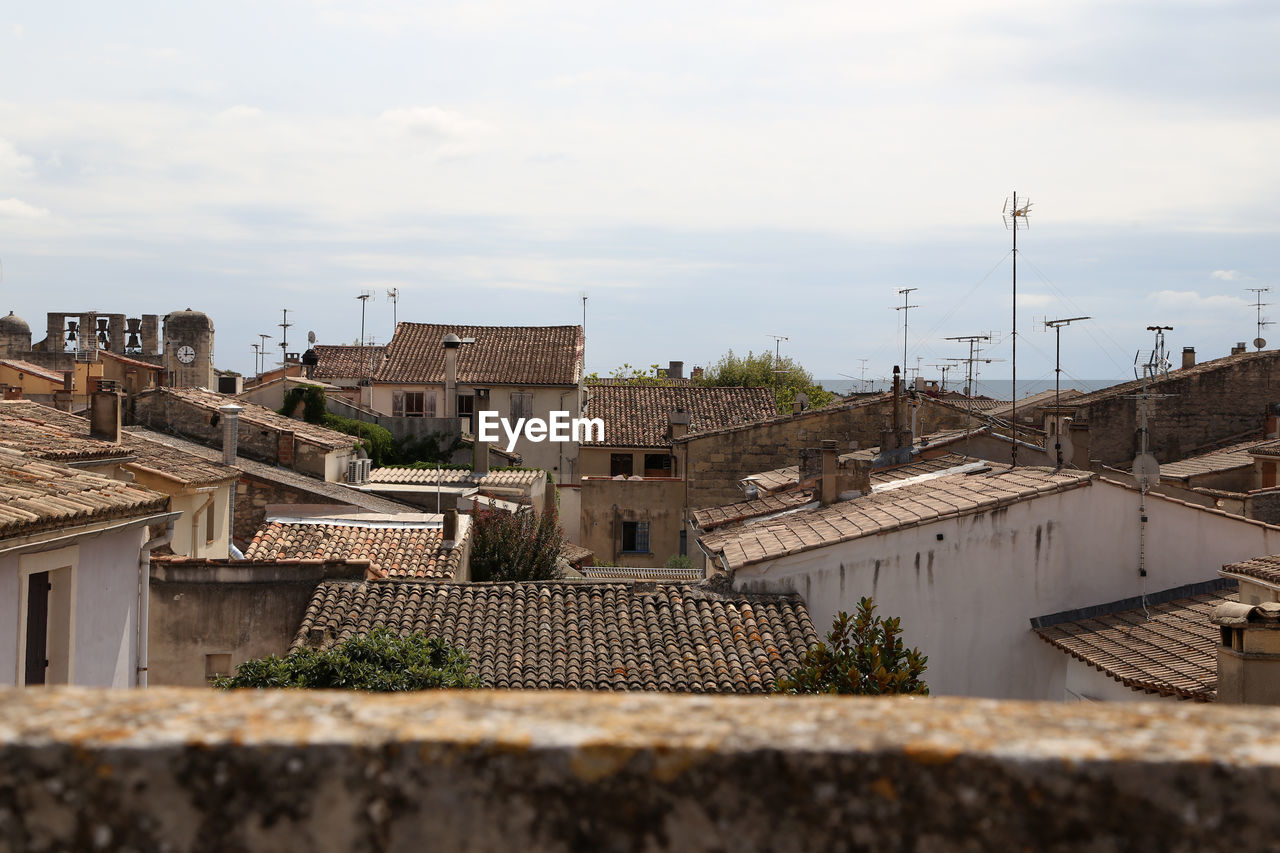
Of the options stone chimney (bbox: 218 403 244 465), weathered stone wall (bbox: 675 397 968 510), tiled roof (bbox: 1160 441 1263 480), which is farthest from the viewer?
weathered stone wall (bbox: 675 397 968 510)

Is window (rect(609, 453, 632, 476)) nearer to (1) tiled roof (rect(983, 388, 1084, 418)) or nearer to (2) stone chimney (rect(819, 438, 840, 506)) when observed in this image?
(1) tiled roof (rect(983, 388, 1084, 418))

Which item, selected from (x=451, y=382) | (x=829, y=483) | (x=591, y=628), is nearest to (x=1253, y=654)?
(x=591, y=628)

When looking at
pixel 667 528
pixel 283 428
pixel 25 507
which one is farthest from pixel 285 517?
pixel 25 507

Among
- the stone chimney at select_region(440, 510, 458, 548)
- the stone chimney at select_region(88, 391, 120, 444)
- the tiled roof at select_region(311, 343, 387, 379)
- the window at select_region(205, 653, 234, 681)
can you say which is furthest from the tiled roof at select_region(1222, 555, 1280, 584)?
the tiled roof at select_region(311, 343, 387, 379)

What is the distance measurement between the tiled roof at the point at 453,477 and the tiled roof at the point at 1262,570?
20.1 meters

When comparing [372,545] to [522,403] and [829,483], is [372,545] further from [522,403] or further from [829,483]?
[522,403]

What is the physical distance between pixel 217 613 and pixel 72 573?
6.89 metres

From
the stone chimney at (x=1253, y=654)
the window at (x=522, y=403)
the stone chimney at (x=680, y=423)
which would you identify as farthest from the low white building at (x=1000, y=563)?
the window at (x=522, y=403)

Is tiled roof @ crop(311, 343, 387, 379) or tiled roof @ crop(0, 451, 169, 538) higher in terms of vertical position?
tiled roof @ crop(311, 343, 387, 379)

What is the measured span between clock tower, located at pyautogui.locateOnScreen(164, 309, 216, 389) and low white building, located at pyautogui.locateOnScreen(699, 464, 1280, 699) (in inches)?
1288

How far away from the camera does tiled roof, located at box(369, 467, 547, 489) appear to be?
3052 centimetres

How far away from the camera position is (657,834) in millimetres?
1796

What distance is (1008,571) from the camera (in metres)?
16.3

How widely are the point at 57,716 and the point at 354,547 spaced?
19582 mm
